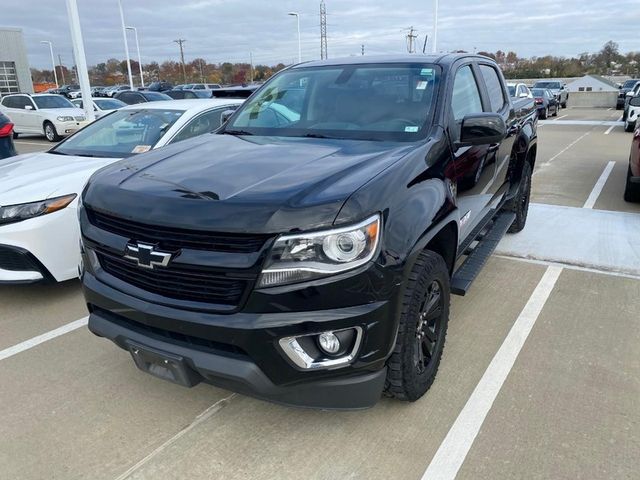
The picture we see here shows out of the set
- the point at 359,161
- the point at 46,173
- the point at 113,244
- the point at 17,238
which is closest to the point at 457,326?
the point at 359,161

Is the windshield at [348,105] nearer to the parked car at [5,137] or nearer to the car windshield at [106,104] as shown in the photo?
the parked car at [5,137]

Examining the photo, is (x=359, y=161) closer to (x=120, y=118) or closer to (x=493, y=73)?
(x=493, y=73)

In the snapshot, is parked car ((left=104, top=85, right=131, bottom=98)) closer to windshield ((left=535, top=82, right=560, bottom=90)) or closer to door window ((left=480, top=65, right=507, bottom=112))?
door window ((left=480, top=65, right=507, bottom=112))

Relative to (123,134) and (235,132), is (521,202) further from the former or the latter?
(123,134)

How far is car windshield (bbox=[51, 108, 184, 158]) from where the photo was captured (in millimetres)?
5109

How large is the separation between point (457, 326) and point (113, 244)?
8.02 ft

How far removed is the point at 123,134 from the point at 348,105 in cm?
288

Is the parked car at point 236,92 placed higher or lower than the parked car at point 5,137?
higher

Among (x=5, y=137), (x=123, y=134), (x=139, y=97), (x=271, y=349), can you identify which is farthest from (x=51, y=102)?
(x=271, y=349)

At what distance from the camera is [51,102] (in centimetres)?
1769

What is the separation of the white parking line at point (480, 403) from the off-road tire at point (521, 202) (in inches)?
56.1

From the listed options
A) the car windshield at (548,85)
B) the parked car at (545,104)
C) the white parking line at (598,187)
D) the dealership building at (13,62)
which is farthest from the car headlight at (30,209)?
the dealership building at (13,62)

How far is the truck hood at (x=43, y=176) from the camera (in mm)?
4086

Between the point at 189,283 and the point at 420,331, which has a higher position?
the point at 189,283
